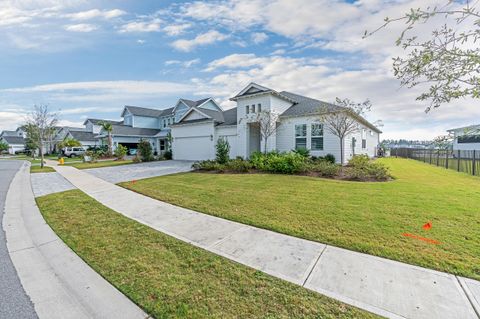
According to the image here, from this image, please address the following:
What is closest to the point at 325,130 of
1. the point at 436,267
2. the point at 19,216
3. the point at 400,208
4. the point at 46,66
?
the point at 400,208

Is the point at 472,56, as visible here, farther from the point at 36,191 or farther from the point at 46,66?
the point at 46,66

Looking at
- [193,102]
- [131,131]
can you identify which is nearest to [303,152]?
[193,102]

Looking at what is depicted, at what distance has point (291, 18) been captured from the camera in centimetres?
757

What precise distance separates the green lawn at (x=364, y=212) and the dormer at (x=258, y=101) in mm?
9071

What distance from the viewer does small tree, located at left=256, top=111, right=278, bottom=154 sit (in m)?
15.4

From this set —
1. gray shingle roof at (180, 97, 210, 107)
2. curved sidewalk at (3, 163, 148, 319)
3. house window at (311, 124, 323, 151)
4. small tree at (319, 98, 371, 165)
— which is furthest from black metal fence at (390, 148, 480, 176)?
gray shingle roof at (180, 97, 210, 107)

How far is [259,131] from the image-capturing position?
1842 cm

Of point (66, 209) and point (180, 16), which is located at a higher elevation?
point (180, 16)

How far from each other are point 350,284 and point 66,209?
726 centimetres

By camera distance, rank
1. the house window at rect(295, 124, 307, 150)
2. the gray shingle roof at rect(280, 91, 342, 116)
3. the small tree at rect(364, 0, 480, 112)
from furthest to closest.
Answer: the house window at rect(295, 124, 307, 150)
the gray shingle roof at rect(280, 91, 342, 116)
the small tree at rect(364, 0, 480, 112)

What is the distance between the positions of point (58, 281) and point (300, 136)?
603 inches

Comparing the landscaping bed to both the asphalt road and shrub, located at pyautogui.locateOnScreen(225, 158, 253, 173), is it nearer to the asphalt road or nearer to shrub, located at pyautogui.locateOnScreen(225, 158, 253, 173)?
shrub, located at pyautogui.locateOnScreen(225, 158, 253, 173)

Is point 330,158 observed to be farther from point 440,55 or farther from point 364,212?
point 440,55

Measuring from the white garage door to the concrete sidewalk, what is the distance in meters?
15.7
